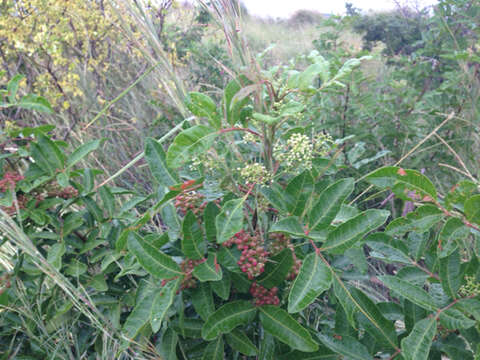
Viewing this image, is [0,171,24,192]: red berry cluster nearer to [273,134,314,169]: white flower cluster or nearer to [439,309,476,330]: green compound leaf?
[273,134,314,169]: white flower cluster

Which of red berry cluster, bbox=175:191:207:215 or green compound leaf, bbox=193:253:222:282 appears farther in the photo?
red berry cluster, bbox=175:191:207:215

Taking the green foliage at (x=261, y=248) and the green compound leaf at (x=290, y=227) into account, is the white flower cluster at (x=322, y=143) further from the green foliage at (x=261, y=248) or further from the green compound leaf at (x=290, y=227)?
the green compound leaf at (x=290, y=227)

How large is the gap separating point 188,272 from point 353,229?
0.36 m

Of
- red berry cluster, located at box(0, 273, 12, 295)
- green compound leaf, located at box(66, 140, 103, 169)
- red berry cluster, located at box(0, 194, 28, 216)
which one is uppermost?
green compound leaf, located at box(66, 140, 103, 169)

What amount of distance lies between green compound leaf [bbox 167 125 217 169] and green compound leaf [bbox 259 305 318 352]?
1.22 feet

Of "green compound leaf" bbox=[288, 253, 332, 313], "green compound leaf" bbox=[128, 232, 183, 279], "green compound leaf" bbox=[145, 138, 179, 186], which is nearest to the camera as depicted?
"green compound leaf" bbox=[288, 253, 332, 313]

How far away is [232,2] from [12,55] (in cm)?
274

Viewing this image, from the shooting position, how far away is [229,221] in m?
0.74

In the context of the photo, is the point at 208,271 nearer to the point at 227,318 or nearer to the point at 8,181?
the point at 227,318

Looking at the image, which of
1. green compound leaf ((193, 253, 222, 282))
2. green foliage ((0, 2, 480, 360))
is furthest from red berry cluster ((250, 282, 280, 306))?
green compound leaf ((193, 253, 222, 282))

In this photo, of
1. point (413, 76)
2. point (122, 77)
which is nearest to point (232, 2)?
point (413, 76)

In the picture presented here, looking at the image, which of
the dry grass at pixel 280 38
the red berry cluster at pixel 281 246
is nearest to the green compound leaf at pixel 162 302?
the red berry cluster at pixel 281 246

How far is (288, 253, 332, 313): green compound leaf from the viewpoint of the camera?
0.71 m

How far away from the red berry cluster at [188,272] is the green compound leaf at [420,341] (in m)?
0.43
